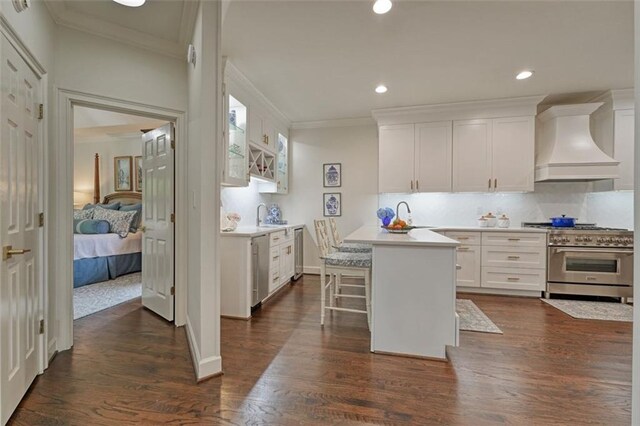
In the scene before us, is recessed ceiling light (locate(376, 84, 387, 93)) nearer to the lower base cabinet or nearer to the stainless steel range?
the lower base cabinet

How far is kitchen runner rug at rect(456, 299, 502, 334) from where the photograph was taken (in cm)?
283

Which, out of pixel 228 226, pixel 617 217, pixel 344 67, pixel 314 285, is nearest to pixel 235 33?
pixel 344 67

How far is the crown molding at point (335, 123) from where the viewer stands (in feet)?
16.2

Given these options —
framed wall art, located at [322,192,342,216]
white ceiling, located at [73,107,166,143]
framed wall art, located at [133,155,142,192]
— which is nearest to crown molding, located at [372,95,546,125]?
framed wall art, located at [322,192,342,216]

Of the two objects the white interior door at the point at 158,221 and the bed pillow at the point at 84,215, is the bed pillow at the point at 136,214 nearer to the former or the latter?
the bed pillow at the point at 84,215

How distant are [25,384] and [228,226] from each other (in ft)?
6.25

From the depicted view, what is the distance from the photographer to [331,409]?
1679mm

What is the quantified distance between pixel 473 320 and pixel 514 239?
153 cm

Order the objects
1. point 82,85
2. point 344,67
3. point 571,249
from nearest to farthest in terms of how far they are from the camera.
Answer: point 82,85, point 344,67, point 571,249

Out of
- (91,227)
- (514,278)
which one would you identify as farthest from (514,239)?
(91,227)

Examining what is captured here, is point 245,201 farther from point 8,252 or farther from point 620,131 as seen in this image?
point 620,131

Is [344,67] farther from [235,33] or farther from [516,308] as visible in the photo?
[516,308]

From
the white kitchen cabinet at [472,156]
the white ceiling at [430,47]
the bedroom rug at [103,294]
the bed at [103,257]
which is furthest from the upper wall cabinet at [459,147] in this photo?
the bed at [103,257]

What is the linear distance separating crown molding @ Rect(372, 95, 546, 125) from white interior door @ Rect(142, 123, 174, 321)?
3.04 meters
